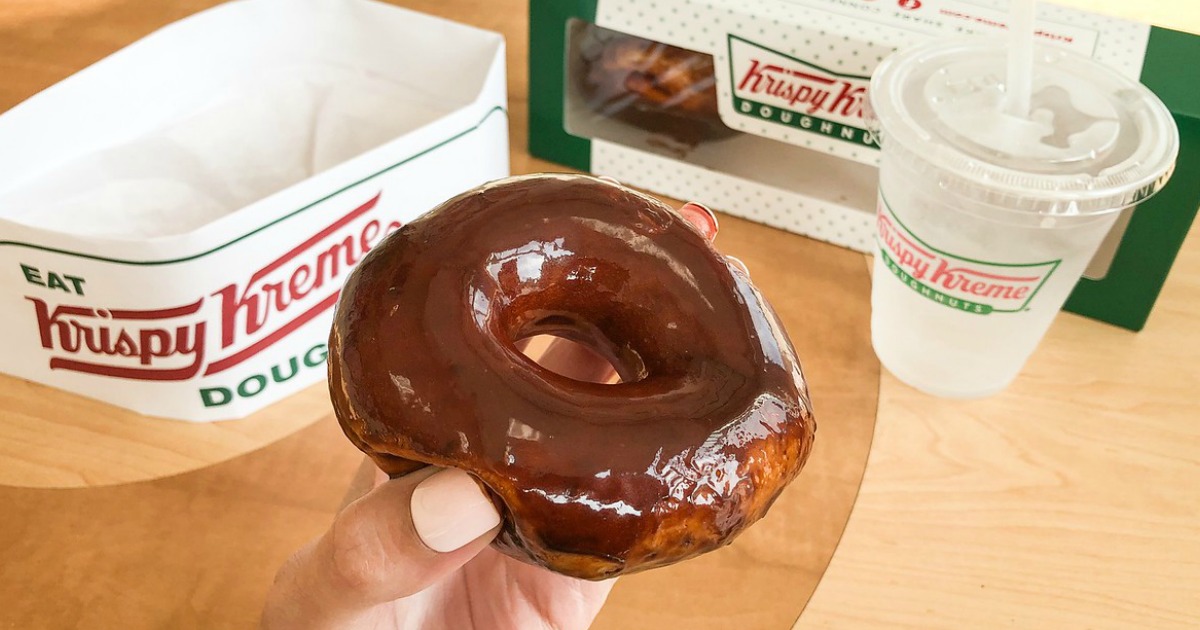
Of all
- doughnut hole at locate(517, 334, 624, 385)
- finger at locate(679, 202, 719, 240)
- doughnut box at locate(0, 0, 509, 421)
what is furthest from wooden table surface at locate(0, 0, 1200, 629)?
finger at locate(679, 202, 719, 240)

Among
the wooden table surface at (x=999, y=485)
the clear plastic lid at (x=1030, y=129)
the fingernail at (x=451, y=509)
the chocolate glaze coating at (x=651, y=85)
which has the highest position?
the clear plastic lid at (x=1030, y=129)

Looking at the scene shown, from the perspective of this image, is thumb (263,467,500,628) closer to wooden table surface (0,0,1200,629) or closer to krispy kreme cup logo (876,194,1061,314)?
wooden table surface (0,0,1200,629)

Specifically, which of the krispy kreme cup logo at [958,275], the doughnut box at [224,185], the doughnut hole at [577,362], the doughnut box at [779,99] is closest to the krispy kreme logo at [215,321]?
the doughnut box at [224,185]

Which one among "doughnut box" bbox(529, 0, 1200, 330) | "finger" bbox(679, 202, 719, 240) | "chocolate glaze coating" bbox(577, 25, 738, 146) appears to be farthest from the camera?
"chocolate glaze coating" bbox(577, 25, 738, 146)

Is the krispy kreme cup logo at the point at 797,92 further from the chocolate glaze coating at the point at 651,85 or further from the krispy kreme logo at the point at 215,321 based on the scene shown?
the krispy kreme logo at the point at 215,321

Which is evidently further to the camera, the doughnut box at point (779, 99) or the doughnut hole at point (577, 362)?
the doughnut box at point (779, 99)

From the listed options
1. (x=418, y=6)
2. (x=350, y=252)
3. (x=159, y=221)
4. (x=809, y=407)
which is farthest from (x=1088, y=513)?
(x=418, y=6)
